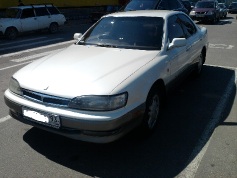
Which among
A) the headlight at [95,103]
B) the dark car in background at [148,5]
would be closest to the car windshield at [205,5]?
the dark car in background at [148,5]

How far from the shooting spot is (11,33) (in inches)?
567

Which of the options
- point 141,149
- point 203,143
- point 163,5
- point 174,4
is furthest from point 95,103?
point 174,4

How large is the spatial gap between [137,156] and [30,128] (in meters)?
1.70

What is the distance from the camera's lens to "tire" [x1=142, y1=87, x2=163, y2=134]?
3.83 m

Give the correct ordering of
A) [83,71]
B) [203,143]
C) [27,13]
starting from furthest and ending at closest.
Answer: [27,13] < [203,143] < [83,71]

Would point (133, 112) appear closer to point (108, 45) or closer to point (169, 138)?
point (169, 138)

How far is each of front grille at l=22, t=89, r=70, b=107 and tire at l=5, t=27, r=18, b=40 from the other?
38.5 feet

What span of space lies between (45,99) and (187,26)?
11.7 feet

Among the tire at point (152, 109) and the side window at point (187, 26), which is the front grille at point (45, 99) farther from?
the side window at point (187, 26)

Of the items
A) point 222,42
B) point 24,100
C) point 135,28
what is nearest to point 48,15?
point 222,42

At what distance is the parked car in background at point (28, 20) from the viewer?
46.9 feet

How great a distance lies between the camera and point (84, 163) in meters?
3.50

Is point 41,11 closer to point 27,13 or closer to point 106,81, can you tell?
point 27,13

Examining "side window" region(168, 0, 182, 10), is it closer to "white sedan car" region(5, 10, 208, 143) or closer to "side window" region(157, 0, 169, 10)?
"side window" region(157, 0, 169, 10)
